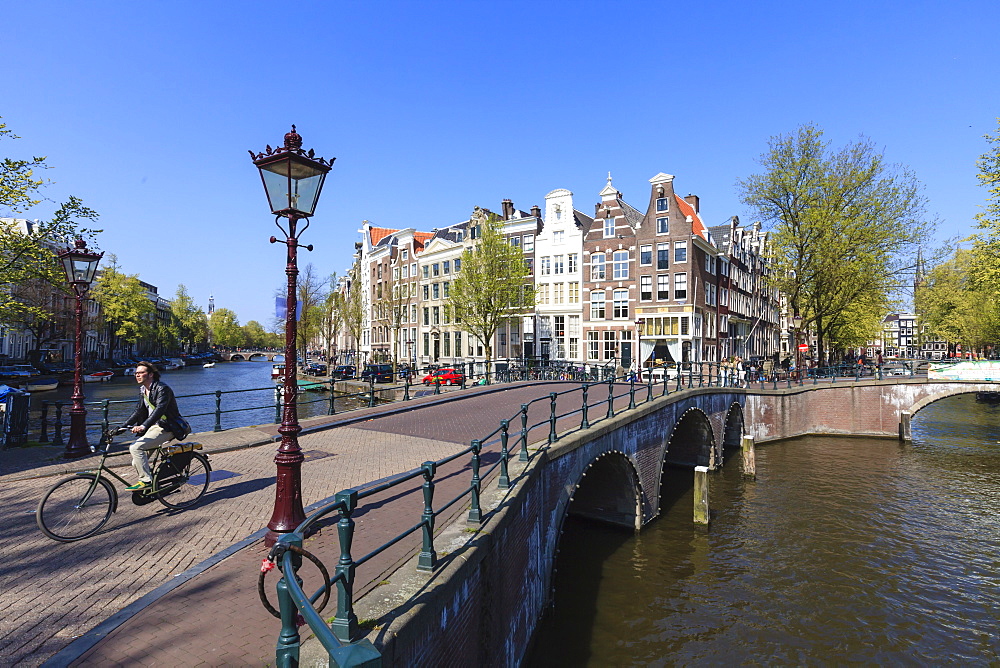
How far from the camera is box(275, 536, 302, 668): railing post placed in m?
2.65

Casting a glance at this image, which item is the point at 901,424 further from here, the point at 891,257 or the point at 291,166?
the point at 291,166

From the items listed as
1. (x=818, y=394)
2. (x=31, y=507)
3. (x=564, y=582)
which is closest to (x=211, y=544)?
(x=31, y=507)

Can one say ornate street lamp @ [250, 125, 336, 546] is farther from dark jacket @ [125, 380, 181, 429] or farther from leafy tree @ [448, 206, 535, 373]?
leafy tree @ [448, 206, 535, 373]

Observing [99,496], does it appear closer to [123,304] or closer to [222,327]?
[123,304]

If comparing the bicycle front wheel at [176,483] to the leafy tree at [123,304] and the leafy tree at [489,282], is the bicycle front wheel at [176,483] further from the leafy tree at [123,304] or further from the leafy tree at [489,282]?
the leafy tree at [123,304]

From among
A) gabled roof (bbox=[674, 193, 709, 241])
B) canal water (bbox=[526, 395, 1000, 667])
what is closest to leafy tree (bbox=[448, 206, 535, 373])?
gabled roof (bbox=[674, 193, 709, 241])

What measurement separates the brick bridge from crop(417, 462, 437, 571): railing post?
0.10m

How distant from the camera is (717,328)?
37.9m

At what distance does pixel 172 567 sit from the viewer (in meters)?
4.92

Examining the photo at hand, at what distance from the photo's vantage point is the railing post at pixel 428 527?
4270mm

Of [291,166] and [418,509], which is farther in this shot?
[418,509]

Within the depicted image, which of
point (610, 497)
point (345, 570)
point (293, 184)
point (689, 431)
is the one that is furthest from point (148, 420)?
point (689, 431)

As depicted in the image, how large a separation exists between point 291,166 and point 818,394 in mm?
30956

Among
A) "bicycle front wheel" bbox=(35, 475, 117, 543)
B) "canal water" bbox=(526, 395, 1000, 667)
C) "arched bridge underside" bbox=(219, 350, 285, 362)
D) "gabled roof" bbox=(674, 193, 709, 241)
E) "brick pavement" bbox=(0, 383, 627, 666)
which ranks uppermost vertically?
"gabled roof" bbox=(674, 193, 709, 241)
